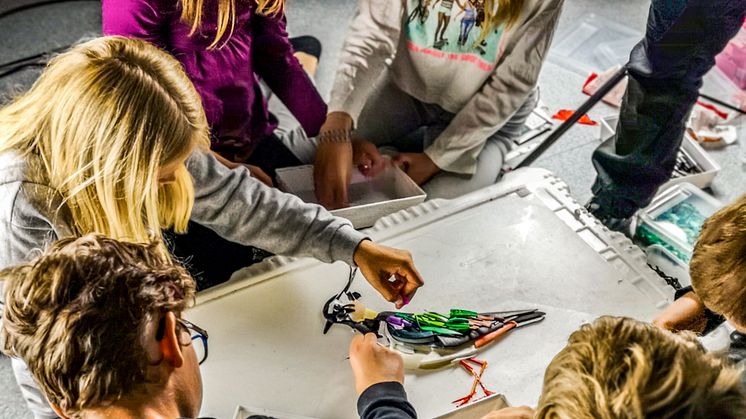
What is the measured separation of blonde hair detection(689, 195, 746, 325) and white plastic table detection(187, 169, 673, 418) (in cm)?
9

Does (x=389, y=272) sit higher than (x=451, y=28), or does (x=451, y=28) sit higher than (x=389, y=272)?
(x=451, y=28)

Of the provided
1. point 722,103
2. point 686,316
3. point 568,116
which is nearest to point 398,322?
point 686,316

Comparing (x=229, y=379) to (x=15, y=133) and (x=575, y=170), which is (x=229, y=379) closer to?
(x=15, y=133)

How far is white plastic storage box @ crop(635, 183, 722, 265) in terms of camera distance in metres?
1.21

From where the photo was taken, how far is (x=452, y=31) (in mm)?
1144

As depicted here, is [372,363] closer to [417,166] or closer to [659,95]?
[417,166]

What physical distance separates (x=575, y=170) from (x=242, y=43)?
0.68 meters

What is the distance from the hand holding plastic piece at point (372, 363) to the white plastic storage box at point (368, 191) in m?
0.20

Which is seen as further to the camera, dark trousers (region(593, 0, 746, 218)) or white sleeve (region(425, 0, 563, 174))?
white sleeve (region(425, 0, 563, 174))

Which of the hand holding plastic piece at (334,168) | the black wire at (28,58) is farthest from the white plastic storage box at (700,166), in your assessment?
the black wire at (28,58)

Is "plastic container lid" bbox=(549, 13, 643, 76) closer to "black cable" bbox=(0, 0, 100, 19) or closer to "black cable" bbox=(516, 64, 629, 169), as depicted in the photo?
"black cable" bbox=(516, 64, 629, 169)

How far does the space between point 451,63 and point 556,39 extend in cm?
66

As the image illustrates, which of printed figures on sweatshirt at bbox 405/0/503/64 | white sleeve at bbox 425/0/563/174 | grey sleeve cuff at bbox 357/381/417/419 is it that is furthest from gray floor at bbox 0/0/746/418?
grey sleeve cuff at bbox 357/381/417/419

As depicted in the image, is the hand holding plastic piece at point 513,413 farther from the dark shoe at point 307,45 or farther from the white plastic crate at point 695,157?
the dark shoe at point 307,45
